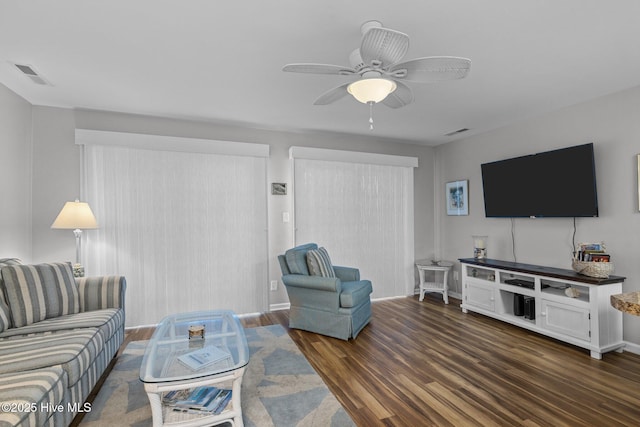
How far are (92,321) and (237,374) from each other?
1.37m

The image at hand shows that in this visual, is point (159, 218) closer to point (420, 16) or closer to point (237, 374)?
point (237, 374)

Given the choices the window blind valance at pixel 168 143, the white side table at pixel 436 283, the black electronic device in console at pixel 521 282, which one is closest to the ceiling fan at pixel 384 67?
the window blind valance at pixel 168 143

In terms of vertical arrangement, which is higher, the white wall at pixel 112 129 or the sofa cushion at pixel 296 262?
the white wall at pixel 112 129

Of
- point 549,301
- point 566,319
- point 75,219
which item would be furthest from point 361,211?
point 75,219

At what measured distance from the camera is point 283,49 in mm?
2334

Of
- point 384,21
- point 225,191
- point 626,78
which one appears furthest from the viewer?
point 225,191

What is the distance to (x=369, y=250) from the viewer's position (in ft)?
16.4

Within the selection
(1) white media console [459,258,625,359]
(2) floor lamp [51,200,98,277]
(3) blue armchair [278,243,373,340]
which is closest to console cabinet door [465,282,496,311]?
(1) white media console [459,258,625,359]

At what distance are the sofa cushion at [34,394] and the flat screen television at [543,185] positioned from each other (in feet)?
14.8

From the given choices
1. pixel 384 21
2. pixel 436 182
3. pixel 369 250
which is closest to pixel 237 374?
pixel 384 21

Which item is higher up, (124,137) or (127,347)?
(124,137)

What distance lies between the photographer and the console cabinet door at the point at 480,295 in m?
3.93

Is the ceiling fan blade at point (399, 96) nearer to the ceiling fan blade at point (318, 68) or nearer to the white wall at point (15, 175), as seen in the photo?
the ceiling fan blade at point (318, 68)

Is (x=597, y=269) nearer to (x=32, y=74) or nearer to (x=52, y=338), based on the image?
(x=52, y=338)
